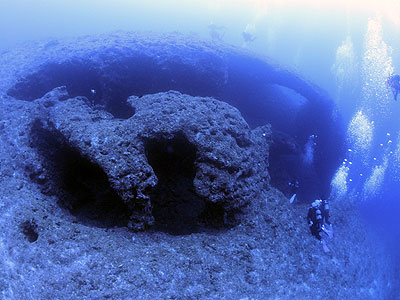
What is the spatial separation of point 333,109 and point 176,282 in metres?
15.5

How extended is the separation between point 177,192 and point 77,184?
239cm

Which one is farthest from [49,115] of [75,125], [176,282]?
[176,282]

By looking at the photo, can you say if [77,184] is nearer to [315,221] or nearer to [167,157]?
[167,157]

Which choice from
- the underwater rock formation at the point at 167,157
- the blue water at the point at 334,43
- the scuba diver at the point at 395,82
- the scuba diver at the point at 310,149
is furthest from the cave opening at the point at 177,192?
the scuba diver at the point at 395,82

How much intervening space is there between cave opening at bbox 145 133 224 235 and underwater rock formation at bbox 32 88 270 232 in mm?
22

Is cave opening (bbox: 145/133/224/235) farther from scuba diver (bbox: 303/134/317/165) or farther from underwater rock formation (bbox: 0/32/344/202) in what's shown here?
scuba diver (bbox: 303/134/317/165)

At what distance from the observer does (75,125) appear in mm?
5492

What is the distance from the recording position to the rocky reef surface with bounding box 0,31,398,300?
378cm

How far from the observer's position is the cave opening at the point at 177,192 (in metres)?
5.43

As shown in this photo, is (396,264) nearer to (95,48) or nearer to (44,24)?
(95,48)

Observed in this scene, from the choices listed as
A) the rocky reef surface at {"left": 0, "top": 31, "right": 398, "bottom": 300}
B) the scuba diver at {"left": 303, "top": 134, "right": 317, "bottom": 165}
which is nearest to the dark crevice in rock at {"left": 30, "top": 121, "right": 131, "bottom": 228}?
the rocky reef surface at {"left": 0, "top": 31, "right": 398, "bottom": 300}

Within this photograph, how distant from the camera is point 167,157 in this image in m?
6.02

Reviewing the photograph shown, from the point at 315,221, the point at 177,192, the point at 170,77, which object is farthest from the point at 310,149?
the point at 177,192

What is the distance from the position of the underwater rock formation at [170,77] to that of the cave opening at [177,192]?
3.88m
